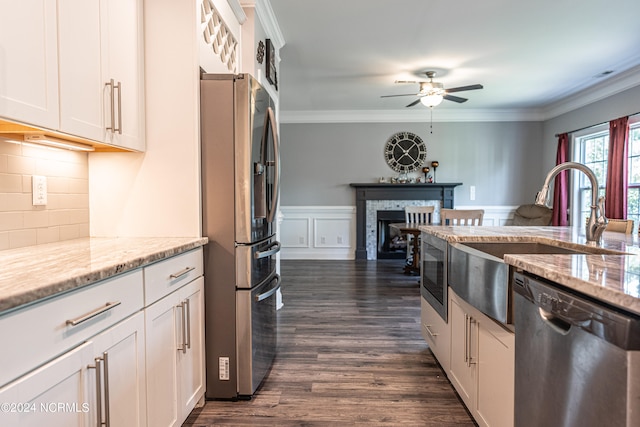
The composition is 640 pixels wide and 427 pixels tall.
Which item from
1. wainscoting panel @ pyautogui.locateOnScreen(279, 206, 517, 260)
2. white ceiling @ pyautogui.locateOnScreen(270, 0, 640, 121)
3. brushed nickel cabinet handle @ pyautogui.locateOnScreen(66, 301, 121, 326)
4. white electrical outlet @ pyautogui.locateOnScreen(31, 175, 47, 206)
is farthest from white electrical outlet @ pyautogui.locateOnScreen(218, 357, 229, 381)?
wainscoting panel @ pyautogui.locateOnScreen(279, 206, 517, 260)

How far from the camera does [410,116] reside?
6277mm

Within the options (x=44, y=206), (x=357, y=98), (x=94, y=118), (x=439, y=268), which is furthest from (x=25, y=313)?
(x=357, y=98)

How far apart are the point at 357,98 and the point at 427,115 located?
150 centimetres

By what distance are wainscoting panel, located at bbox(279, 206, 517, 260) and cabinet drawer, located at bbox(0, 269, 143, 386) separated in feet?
17.1

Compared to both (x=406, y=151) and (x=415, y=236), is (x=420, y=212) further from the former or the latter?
(x=406, y=151)

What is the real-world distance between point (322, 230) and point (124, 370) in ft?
17.4

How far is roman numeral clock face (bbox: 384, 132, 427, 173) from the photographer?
635 cm

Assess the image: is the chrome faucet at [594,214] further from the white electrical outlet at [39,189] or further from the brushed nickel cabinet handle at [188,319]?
the white electrical outlet at [39,189]

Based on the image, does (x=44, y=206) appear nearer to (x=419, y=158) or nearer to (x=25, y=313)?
(x=25, y=313)

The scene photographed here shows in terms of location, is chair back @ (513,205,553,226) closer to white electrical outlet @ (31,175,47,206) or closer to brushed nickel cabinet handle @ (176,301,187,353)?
brushed nickel cabinet handle @ (176,301,187,353)

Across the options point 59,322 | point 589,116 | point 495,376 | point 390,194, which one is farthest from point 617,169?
point 59,322

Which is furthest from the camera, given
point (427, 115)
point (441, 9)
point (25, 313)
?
point (427, 115)

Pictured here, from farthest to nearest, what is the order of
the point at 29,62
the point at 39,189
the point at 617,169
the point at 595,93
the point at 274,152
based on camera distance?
the point at 595,93
the point at 617,169
the point at 274,152
the point at 39,189
the point at 29,62

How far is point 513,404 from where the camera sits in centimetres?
126
